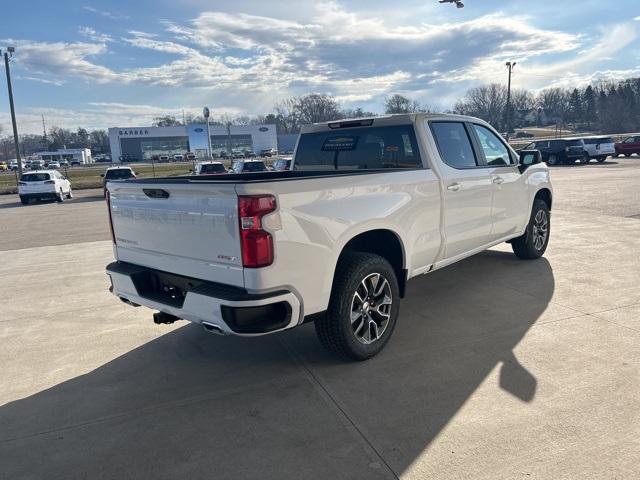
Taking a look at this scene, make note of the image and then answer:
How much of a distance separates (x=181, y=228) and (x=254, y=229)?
0.70 metres

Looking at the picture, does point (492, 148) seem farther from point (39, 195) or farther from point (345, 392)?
point (39, 195)

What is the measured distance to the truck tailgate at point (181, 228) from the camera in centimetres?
319

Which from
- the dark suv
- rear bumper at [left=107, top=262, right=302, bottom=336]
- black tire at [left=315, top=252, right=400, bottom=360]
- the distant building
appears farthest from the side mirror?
the distant building

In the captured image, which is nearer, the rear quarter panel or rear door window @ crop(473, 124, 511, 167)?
the rear quarter panel

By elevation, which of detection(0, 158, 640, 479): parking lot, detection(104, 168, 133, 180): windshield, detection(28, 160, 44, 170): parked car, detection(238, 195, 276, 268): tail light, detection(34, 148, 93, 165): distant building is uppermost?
detection(34, 148, 93, 165): distant building

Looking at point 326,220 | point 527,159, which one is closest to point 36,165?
point 527,159

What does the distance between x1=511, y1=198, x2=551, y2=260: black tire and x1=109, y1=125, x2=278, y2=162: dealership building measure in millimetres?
101562

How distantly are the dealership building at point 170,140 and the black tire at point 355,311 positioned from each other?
10391 centimetres

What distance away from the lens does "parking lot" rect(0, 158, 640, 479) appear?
2.80 metres

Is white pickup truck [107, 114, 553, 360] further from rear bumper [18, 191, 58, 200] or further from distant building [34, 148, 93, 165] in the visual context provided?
distant building [34, 148, 93, 165]

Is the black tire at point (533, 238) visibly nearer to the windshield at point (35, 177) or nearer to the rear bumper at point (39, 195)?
the rear bumper at point (39, 195)

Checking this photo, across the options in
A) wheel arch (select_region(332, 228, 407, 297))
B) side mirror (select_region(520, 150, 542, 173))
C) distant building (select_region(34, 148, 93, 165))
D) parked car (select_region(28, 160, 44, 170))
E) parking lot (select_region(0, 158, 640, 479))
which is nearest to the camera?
parking lot (select_region(0, 158, 640, 479))

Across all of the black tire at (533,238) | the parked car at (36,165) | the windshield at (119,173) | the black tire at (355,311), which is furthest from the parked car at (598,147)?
the parked car at (36,165)

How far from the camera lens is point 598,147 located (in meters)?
31.9
